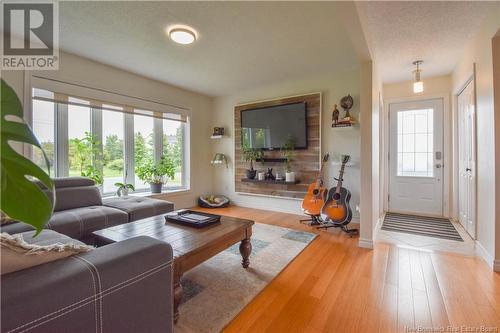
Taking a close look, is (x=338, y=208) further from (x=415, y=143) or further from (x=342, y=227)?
(x=415, y=143)

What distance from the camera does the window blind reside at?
9.27ft

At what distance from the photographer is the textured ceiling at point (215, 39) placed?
2.12 m

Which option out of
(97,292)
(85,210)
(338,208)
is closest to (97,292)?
(97,292)

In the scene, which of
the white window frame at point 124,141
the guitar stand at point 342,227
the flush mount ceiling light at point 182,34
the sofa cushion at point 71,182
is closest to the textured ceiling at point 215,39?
the flush mount ceiling light at point 182,34

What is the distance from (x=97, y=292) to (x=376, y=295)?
5.84ft

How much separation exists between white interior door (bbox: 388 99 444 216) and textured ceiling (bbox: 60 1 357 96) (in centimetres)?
163

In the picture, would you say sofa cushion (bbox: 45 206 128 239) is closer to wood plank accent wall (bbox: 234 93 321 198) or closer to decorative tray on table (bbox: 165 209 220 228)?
decorative tray on table (bbox: 165 209 220 228)

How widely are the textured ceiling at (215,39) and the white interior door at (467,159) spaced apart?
1502mm

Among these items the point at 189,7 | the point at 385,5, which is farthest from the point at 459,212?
the point at 189,7

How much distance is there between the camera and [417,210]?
412cm

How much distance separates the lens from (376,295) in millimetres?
1720

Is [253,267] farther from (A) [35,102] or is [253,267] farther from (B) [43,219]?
(A) [35,102]

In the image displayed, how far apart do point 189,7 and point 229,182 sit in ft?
11.2

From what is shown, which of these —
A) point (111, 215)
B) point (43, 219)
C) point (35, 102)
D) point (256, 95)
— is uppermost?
point (256, 95)
